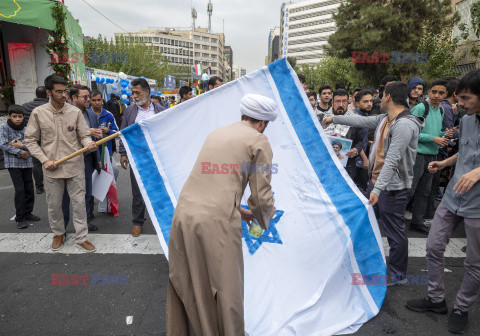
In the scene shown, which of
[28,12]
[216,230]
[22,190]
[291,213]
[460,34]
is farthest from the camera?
[460,34]

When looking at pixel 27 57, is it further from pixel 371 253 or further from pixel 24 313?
pixel 371 253

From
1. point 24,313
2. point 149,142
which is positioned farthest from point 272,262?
point 24,313

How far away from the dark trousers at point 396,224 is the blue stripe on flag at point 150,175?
208 cm

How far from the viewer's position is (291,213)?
304cm

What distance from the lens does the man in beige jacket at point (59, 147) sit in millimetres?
3740

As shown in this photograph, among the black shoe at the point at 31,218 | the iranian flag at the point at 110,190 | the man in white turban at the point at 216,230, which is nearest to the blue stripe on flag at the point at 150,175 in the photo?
the man in white turban at the point at 216,230

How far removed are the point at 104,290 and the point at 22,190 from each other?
268 cm

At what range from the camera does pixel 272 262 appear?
2871 millimetres

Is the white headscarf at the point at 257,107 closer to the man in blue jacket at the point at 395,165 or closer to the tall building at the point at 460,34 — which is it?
the man in blue jacket at the point at 395,165

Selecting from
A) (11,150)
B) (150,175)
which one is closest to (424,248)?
(150,175)

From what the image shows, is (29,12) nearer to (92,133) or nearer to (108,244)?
(92,133)

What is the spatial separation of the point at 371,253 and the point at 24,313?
3049 mm

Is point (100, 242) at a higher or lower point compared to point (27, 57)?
lower

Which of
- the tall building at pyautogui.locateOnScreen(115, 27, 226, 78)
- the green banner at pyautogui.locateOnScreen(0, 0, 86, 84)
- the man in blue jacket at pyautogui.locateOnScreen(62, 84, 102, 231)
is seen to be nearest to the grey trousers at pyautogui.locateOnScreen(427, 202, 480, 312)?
the man in blue jacket at pyautogui.locateOnScreen(62, 84, 102, 231)
